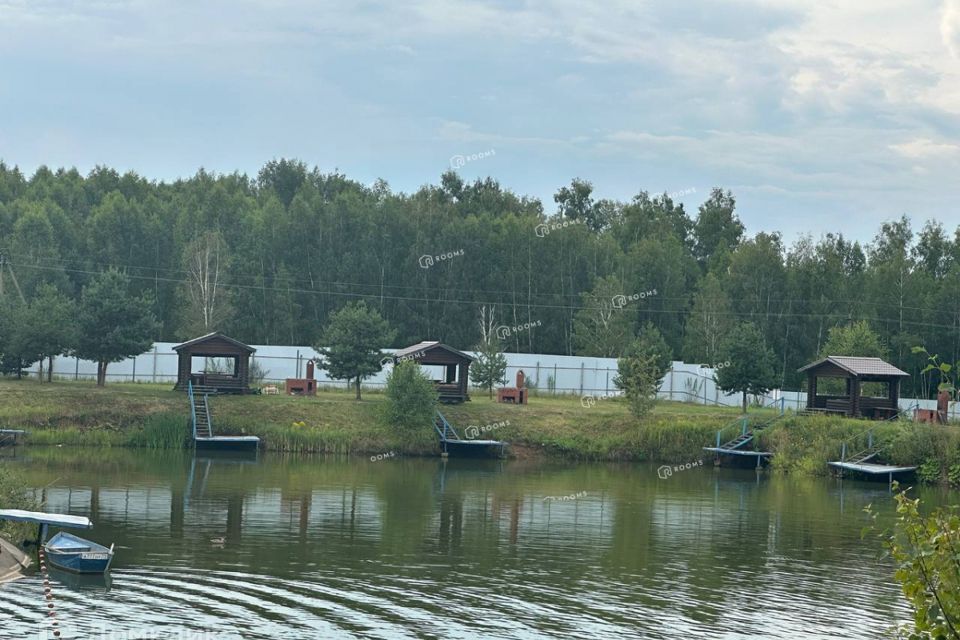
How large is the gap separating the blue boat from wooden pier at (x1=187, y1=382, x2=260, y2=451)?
30544 mm

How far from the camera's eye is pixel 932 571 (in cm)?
1295

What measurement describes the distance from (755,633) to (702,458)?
3878cm

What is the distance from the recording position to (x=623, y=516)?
4034cm

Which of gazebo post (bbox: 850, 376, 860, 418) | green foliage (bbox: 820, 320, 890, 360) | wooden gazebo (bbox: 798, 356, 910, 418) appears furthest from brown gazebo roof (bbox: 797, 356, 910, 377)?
green foliage (bbox: 820, 320, 890, 360)

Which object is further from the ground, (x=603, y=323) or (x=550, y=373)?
(x=603, y=323)

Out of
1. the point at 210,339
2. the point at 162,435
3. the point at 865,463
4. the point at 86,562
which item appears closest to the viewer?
the point at 86,562

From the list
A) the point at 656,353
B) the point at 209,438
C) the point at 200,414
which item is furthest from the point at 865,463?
the point at 200,414

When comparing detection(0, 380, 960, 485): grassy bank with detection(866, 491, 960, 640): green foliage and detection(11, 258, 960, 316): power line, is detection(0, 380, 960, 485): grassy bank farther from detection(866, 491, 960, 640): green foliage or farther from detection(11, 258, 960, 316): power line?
detection(866, 491, 960, 640): green foliage

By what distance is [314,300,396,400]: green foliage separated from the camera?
222 ft

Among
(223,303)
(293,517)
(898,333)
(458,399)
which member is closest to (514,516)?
(293,517)

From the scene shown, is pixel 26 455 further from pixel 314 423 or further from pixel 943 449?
pixel 943 449

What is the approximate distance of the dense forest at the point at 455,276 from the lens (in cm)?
9212

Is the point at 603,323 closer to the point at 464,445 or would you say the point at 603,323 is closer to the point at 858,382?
the point at 858,382

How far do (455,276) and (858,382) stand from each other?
41072mm
